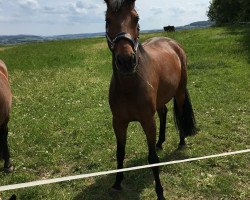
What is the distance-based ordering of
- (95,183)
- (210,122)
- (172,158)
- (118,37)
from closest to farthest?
(118,37), (95,183), (172,158), (210,122)

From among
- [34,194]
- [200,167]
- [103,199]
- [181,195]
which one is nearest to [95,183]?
[103,199]

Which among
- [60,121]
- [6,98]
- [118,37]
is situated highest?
[118,37]

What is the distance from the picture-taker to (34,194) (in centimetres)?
596

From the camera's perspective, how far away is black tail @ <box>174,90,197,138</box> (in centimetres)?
780

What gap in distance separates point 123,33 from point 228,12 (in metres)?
63.6

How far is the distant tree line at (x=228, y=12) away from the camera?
179 feet

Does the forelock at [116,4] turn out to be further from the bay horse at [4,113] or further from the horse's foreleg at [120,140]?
the bay horse at [4,113]

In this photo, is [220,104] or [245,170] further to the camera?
[220,104]

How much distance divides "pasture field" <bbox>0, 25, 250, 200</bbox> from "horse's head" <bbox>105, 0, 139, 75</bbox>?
8.52 feet

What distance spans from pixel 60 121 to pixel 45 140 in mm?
1660

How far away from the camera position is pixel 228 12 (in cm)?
6319

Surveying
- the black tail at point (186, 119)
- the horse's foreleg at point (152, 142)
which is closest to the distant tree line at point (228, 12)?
the black tail at point (186, 119)

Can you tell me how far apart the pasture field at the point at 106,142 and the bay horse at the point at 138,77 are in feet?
1.74

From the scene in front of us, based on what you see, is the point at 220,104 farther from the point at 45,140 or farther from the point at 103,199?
the point at 103,199
